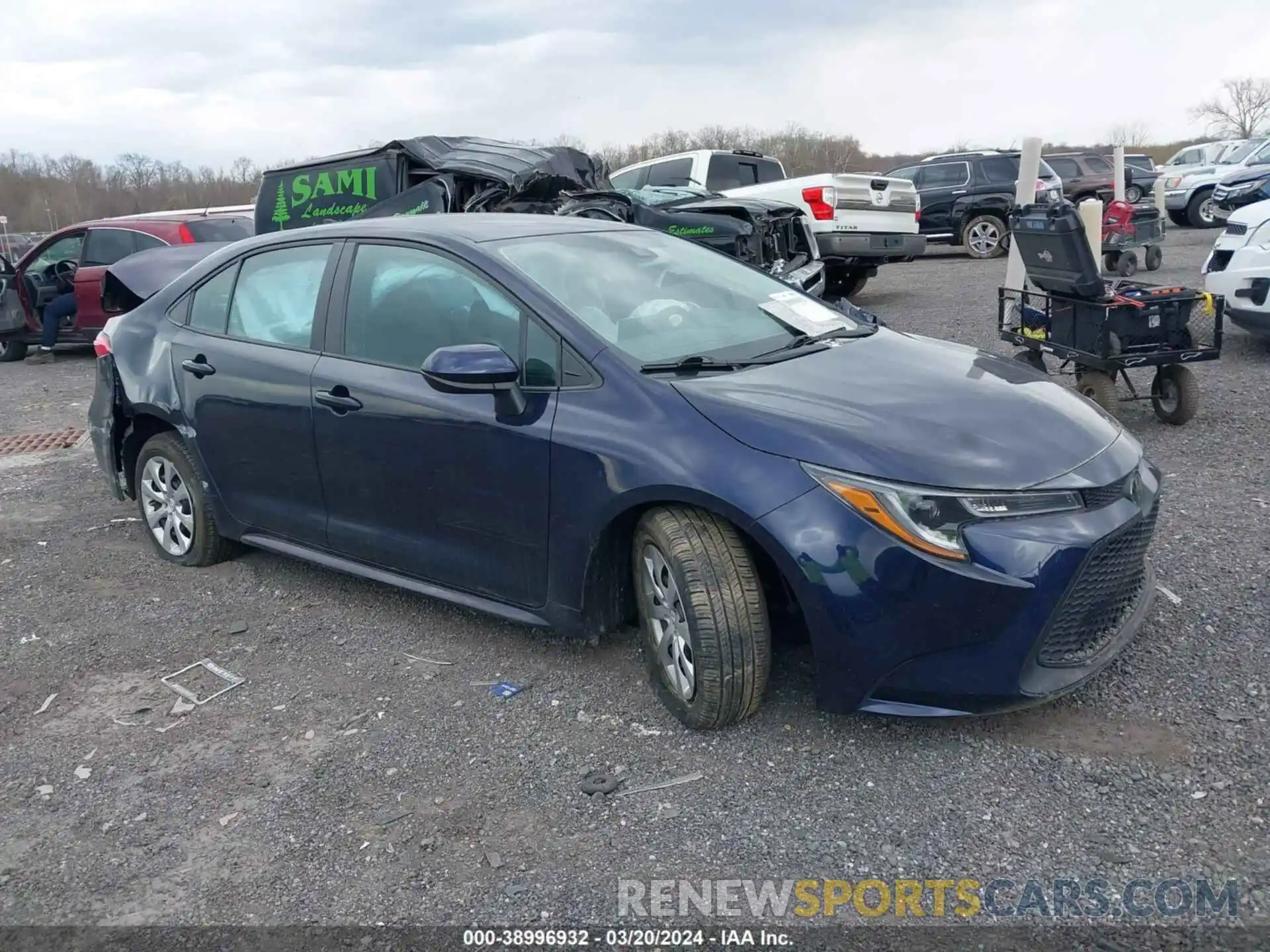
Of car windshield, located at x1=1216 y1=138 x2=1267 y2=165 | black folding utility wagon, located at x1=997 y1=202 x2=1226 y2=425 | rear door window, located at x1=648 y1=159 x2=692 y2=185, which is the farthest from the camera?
car windshield, located at x1=1216 y1=138 x2=1267 y2=165

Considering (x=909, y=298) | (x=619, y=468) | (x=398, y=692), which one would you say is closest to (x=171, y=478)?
(x=398, y=692)

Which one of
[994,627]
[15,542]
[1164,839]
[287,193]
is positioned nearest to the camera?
[1164,839]

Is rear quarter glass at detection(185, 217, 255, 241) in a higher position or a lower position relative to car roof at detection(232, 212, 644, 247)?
higher

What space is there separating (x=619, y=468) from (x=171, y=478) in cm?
281

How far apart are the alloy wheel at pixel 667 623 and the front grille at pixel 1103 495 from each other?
3.93 ft

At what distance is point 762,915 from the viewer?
8.28ft

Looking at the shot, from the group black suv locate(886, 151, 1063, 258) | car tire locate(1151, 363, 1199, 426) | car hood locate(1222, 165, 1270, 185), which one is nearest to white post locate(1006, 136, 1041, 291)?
car tire locate(1151, 363, 1199, 426)

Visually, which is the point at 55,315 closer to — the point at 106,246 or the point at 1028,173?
the point at 106,246

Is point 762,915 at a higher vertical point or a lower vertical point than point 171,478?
lower

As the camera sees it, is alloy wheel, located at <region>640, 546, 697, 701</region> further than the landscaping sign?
No

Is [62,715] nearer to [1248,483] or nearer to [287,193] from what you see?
[1248,483]

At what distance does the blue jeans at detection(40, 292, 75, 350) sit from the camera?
38.0ft

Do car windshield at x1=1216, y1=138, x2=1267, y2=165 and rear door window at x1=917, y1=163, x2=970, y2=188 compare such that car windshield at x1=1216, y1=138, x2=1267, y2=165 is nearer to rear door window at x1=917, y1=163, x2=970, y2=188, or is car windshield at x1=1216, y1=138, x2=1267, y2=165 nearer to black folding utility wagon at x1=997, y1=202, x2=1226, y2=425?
rear door window at x1=917, y1=163, x2=970, y2=188

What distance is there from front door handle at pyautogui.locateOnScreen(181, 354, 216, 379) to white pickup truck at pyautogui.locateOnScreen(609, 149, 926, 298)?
8370mm
